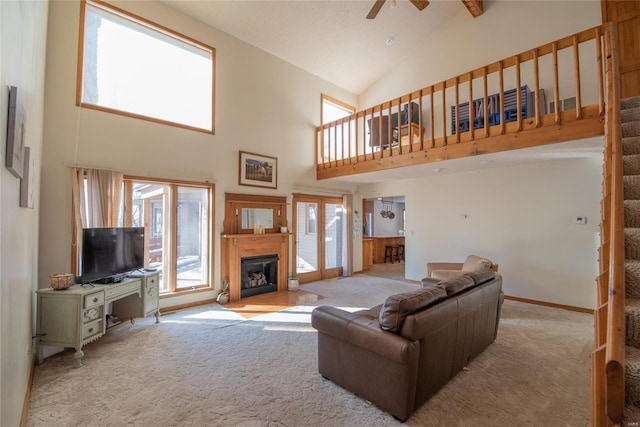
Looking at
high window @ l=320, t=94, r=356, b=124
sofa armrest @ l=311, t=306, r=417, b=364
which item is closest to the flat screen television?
sofa armrest @ l=311, t=306, r=417, b=364

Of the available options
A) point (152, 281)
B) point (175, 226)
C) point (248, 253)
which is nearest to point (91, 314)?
point (152, 281)

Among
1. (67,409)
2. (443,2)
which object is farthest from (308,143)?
→ (67,409)

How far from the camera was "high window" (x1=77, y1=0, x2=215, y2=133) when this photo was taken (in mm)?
3713

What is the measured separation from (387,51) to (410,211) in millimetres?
3616

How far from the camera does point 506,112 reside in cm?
491

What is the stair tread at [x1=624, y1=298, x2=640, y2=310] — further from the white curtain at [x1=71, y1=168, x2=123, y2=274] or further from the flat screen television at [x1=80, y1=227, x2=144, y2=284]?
the white curtain at [x1=71, y1=168, x2=123, y2=274]

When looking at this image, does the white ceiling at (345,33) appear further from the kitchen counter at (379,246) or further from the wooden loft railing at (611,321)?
the kitchen counter at (379,246)

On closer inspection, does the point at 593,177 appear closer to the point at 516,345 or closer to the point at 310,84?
the point at 516,345

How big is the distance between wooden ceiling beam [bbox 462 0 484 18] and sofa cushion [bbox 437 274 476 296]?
5.24 metres

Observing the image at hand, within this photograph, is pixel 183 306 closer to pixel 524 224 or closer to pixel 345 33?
pixel 345 33

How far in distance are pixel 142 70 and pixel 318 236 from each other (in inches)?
176

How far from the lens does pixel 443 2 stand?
547 cm

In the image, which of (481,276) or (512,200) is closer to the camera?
(481,276)

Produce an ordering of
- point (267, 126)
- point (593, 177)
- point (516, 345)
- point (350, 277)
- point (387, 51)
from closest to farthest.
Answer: point (516, 345)
point (593, 177)
point (267, 126)
point (387, 51)
point (350, 277)
